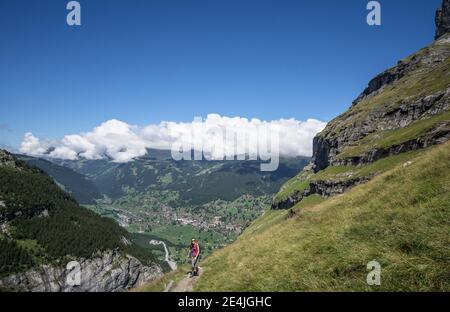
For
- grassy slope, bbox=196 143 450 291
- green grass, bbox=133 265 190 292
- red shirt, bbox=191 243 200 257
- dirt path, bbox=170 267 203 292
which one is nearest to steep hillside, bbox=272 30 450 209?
grassy slope, bbox=196 143 450 291

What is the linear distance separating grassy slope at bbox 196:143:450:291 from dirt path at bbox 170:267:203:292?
0.77 m

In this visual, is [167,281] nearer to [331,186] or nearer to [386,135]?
[331,186]

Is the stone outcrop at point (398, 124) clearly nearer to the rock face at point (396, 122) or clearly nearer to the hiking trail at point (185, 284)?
the rock face at point (396, 122)

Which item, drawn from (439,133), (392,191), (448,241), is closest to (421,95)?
(439,133)

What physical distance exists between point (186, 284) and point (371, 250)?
476 inches

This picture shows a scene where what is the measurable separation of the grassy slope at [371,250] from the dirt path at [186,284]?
77 cm

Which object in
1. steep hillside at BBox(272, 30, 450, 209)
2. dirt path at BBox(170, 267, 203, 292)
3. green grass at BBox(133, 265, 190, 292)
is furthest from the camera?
steep hillside at BBox(272, 30, 450, 209)

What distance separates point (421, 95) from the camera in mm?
144375

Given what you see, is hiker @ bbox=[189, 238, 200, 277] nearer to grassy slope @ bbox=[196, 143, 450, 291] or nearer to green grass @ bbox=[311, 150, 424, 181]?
grassy slope @ bbox=[196, 143, 450, 291]

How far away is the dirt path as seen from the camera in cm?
2011

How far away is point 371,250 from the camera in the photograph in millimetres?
14086

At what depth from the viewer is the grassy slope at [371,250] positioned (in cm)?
1174
